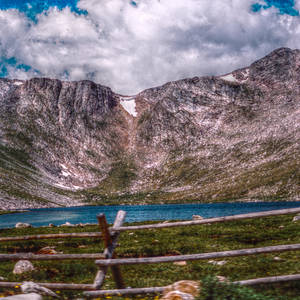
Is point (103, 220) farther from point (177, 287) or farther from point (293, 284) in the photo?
point (293, 284)

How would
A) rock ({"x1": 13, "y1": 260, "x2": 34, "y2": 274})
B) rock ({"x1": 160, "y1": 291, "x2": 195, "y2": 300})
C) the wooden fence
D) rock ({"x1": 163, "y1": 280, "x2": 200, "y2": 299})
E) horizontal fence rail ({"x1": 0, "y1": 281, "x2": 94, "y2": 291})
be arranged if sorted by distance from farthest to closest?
rock ({"x1": 13, "y1": 260, "x2": 34, "y2": 274}) < horizontal fence rail ({"x1": 0, "y1": 281, "x2": 94, "y2": 291}) < the wooden fence < rock ({"x1": 163, "y1": 280, "x2": 200, "y2": 299}) < rock ({"x1": 160, "y1": 291, "x2": 195, "y2": 300})

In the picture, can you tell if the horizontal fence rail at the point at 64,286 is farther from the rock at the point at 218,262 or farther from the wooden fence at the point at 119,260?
the rock at the point at 218,262

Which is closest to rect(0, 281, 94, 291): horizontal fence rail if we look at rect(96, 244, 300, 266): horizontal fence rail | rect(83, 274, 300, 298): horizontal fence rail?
rect(83, 274, 300, 298): horizontal fence rail

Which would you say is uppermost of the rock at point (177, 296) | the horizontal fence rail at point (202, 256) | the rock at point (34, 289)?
the horizontal fence rail at point (202, 256)

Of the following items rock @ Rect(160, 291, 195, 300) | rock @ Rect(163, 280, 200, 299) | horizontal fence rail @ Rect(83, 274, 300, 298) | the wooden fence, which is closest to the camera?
rock @ Rect(160, 291, 195, 300)

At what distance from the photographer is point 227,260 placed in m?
18.4

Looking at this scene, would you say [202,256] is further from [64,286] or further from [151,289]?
[64,286]

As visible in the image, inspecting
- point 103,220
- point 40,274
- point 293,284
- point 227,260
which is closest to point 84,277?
point 40,274

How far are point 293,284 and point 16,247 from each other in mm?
25237

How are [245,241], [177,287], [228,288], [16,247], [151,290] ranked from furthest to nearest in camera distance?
[16,247] → [245,241] → [151,290] → [177,287] → [228,288]

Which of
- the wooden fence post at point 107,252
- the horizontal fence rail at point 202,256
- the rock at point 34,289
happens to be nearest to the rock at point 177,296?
the horizontal fence rail at point 202,256

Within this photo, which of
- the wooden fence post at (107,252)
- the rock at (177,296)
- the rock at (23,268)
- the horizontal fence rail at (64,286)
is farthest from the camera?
the rock at (23,268)

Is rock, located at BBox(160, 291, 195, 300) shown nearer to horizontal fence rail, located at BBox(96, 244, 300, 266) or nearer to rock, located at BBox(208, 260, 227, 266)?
horizontal fence rail, located at BBox(96, 244, 300, 266)

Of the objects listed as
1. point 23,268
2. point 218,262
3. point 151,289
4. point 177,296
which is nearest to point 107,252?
point 151,289
